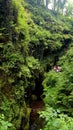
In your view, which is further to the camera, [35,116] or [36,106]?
[36,106]

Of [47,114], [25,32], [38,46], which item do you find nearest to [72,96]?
[47,114]

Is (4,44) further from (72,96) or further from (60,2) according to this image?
→ (60,2)

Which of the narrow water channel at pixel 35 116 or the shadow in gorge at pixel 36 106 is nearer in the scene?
the narrow water channel at pixel 35 116

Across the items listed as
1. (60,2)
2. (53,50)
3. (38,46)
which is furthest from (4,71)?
(60,2)

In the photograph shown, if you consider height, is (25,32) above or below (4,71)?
above

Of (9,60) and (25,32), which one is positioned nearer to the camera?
(9,60)

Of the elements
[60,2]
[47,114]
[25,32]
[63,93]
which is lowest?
[63,93]

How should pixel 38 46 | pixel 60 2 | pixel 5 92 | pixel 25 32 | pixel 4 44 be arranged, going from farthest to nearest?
pixel 60 2
pixel 38 46
pixel 25 32
pixel 4 44
pixel 5 92

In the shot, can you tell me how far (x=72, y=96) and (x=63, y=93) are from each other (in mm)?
1094

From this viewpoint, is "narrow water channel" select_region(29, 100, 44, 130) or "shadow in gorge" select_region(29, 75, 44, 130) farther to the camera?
"shadow in gorge" select_region(29, 75, 44, 130)

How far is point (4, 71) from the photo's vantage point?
41.7 ft

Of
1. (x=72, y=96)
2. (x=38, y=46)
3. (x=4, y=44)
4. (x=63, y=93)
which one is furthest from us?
(x=38, y=46)

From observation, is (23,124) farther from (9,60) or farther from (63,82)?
(63,82)

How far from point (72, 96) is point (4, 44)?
6.69 m
